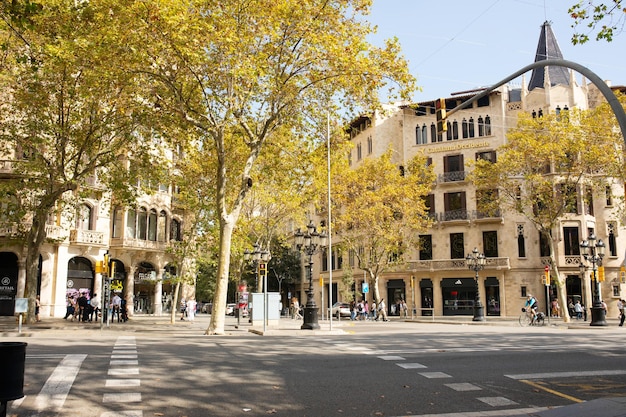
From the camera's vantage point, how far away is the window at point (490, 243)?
49941 millimetres

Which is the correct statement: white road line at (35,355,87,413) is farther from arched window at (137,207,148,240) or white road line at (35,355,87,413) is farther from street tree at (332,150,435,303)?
arched window at (137,207,148,240)

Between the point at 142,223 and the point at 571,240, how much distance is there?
3666 cm

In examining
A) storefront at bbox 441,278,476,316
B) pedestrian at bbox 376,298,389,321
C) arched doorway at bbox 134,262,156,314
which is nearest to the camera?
pedestrian at bbox 376,298,389,321

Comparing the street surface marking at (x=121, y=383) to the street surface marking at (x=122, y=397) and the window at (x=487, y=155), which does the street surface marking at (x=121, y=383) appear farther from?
the window at (x=487, y=155)

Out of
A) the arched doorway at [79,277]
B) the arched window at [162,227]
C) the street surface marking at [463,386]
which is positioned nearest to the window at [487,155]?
the arched window at [162,227]

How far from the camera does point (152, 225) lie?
48500mm

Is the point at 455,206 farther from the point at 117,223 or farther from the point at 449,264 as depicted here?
the point at 117,223

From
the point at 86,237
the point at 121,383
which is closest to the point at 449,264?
the point at 86,237

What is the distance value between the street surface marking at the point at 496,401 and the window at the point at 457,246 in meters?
43.6

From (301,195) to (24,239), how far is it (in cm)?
1666

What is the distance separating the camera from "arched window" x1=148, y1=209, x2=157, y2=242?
158 ft

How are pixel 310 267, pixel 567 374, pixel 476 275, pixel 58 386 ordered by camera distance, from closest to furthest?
1. pixel 58 386
2. pixel 567 374
3. pixel 310 267
4. pixel 476 275

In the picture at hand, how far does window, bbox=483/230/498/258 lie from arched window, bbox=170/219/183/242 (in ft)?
91.0

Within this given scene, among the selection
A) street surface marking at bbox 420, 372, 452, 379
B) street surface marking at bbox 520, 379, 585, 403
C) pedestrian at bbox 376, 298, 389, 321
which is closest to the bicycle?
pedestrian at bbox 376, 298, 389, 321
